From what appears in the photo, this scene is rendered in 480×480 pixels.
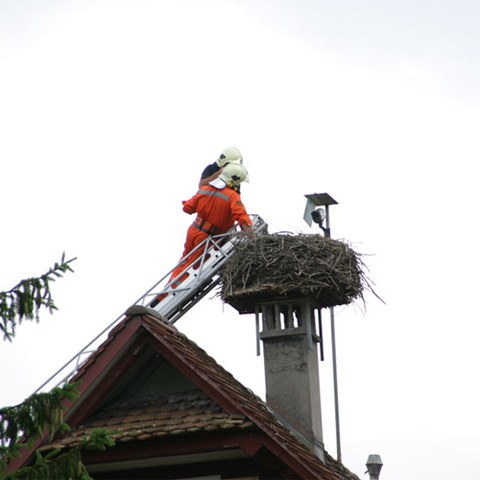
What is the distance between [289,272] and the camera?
1494 cm

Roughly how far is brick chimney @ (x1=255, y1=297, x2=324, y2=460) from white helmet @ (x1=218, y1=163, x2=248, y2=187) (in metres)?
3.93

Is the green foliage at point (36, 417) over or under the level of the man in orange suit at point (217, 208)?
under

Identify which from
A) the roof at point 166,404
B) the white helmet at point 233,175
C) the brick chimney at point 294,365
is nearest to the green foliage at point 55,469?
the roof at point 166,404

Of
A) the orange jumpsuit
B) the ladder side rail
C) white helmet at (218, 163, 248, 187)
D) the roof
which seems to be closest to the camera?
the roof

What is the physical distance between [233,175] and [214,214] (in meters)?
0.70

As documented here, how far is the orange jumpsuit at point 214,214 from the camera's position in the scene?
1816 centimetres

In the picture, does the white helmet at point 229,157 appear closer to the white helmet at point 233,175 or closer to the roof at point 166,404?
the white helmet at point 233,175

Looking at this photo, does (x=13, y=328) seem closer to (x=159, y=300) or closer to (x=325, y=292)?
(x=325, y=292)

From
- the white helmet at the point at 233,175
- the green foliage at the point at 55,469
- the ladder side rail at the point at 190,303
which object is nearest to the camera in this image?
the green foliage at the point at 55,469

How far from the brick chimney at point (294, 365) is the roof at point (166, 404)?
1.28 meters

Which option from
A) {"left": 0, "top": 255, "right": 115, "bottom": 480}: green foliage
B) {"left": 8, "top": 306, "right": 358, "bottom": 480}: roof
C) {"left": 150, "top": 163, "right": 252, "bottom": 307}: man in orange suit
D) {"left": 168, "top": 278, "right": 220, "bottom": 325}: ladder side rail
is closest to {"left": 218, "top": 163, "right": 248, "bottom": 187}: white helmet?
{"left": 150, "top": 163, "right": 252, "bottom": 307}: man in orange suit

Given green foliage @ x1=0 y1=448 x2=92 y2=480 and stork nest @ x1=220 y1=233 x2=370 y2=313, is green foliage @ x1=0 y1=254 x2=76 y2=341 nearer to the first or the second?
green foliage @ x1=0 y1=448 x2=92 y2=480

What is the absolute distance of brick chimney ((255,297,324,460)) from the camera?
14.2m

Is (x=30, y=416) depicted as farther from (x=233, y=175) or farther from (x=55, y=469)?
(x=233, y=175)
